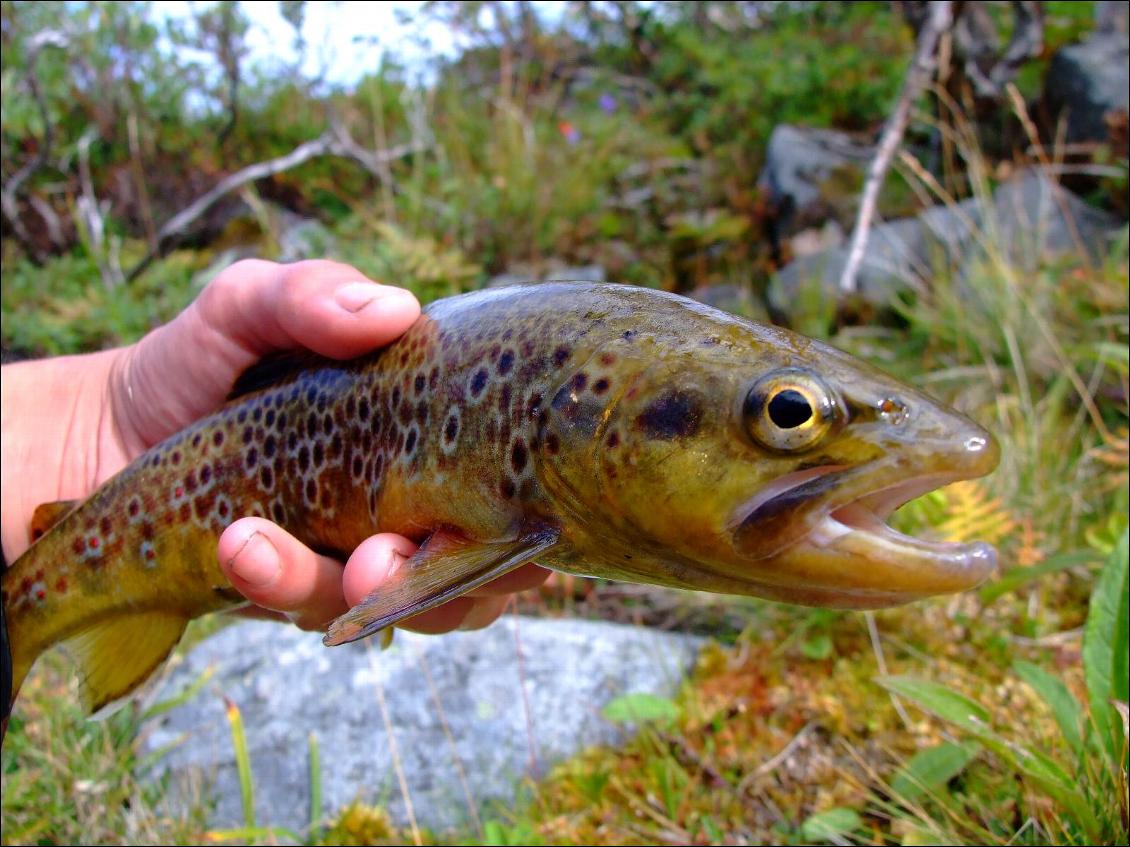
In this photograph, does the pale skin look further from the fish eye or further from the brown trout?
the fish eye

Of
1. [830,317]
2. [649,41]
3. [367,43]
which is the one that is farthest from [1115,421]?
[649,41]

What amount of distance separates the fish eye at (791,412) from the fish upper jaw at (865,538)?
67 mm

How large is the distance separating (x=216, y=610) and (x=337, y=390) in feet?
2.73

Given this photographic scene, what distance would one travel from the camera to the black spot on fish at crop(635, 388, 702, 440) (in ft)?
5.41

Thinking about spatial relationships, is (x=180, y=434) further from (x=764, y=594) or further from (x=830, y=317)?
(x=830, y=317)

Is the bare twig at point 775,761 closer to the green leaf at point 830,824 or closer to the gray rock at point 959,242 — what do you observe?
the green leaf at point 830,824

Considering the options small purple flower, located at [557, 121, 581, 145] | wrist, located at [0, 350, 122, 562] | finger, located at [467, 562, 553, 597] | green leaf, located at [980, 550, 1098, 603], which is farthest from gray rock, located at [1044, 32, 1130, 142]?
wrist, located at [0, 350, 122, 562]

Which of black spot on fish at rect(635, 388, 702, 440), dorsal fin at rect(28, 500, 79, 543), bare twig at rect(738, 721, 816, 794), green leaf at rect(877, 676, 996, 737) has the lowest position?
bare twig at rect(738, 721, 816, 794)

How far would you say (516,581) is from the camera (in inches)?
97.0

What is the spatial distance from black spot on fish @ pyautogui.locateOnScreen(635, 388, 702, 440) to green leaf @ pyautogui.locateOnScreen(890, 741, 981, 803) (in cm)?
186

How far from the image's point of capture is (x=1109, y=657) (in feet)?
9.33

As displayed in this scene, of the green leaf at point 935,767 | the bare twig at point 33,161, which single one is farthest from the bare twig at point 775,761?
the bare twig at point 33,161

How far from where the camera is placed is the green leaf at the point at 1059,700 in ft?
9.01

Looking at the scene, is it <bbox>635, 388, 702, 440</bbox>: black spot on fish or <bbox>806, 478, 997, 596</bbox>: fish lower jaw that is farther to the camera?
<bbox>635, 388, 702, 440</bbox>: black spot on fish
